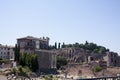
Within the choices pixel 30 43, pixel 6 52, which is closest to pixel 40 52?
pixel 30 43

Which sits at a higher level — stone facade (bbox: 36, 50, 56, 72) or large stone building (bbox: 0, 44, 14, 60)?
large stone building (bbox: 0, 44, 14, 60)

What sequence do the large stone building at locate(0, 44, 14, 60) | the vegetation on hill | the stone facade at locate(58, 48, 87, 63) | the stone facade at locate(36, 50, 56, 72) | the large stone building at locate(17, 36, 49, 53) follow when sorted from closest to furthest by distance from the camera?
1. the vegetation on hill
2. the stone facade at locate(36, 50, 56, 72)
3. the large stone building at locate(17, 36, 49, 53)
4. the large stone building at locate(0, 44, 14, 60)
5. the stone facade at locate(58, 48, 87, 63)

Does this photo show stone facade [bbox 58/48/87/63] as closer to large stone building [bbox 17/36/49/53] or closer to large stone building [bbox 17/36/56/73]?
large stone building [bbox 17/36/49/53]

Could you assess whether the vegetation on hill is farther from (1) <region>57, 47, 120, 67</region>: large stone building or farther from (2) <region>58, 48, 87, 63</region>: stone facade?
(2) <region>58, 48, 87, 63</region>: stone facade

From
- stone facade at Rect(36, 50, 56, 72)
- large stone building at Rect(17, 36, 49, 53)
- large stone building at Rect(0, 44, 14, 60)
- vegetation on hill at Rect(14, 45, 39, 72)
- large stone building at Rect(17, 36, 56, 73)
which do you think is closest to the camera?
vegetation on hill at Rect(14, 45, 39, 72)

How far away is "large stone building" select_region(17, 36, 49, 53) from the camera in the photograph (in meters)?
69.5

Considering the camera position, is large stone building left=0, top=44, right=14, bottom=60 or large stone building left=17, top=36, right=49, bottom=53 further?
large stone building left=0, top=44, right=14, bottom=60

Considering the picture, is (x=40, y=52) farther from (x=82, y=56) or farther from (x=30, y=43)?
(x=82, y=56)

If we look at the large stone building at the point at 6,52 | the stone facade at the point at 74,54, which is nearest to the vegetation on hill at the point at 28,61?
the large stone building at the point at 6,52

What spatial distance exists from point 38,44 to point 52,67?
9673mm

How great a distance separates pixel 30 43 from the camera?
73500 mm

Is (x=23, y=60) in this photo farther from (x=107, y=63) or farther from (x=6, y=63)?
(x=107, y=63)

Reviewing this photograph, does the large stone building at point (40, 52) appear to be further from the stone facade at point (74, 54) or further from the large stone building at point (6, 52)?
the stone facade at point (74, 54)

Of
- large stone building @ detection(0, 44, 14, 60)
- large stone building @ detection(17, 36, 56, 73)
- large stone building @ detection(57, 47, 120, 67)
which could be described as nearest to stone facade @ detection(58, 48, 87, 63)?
large stone building @ detection(57, 47, 120, 67)
